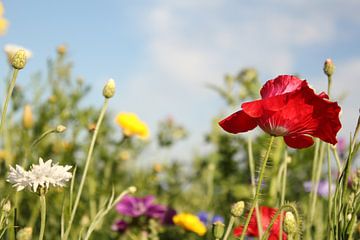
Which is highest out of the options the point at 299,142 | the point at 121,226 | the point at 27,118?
the point at 27,118

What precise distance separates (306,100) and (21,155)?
1820 mm

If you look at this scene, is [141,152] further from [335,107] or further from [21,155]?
[335,107]

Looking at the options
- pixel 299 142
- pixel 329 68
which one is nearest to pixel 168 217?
pixel 329 68

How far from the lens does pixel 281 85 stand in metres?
0.83

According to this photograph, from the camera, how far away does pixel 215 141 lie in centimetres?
283

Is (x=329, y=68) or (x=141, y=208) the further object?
(x=141, y=208)

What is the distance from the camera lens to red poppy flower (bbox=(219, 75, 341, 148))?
0.78 m

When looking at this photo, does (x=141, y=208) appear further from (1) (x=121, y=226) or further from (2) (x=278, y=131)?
(2) (x=278, y=131)

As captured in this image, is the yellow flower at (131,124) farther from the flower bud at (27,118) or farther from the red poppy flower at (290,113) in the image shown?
the red poppy flower at (290,113)

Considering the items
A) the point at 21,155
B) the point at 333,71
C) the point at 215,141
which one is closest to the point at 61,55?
the point at 21,155

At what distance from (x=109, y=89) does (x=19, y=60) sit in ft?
0.61

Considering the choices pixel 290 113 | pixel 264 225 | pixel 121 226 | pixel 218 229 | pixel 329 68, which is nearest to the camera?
pixel 290 113

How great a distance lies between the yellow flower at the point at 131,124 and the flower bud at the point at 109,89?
1.06 m

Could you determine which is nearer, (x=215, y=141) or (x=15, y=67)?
(x=15, y=67)
